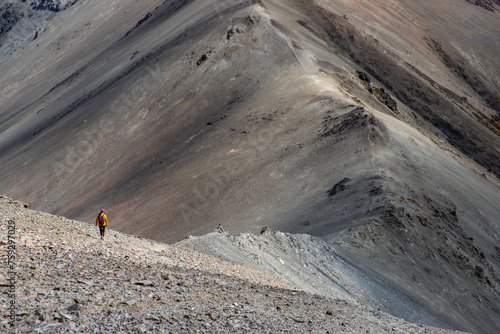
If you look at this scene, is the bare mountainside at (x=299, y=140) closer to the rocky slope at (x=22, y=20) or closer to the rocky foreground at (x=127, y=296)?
the rocky foreground at (x=127, y=296)

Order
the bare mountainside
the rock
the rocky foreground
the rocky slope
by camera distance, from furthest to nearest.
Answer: the rocky slope, the bare mountainside, the rock, the rocky foreground

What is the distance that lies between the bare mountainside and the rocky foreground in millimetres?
6341

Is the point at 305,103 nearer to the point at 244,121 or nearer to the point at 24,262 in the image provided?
the point at 244,121

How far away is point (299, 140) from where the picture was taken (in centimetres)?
4378

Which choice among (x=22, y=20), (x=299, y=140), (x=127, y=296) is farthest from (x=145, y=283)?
(x=22, y=20)

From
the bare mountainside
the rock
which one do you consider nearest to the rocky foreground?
the rock

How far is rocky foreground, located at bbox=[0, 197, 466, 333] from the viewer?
1047 centimetres

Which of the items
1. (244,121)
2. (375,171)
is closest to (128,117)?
(244,121)

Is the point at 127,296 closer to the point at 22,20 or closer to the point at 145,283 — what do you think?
the point at 145,283

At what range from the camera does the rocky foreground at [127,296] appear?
10.5 meters

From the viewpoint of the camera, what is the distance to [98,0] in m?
118

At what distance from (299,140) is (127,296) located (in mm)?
32945

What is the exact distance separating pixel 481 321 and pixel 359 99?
25322mm

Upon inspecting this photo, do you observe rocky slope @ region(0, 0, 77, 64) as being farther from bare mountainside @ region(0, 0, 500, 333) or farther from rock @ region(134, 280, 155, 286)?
rock @ region(134, 280, 155, 286)
